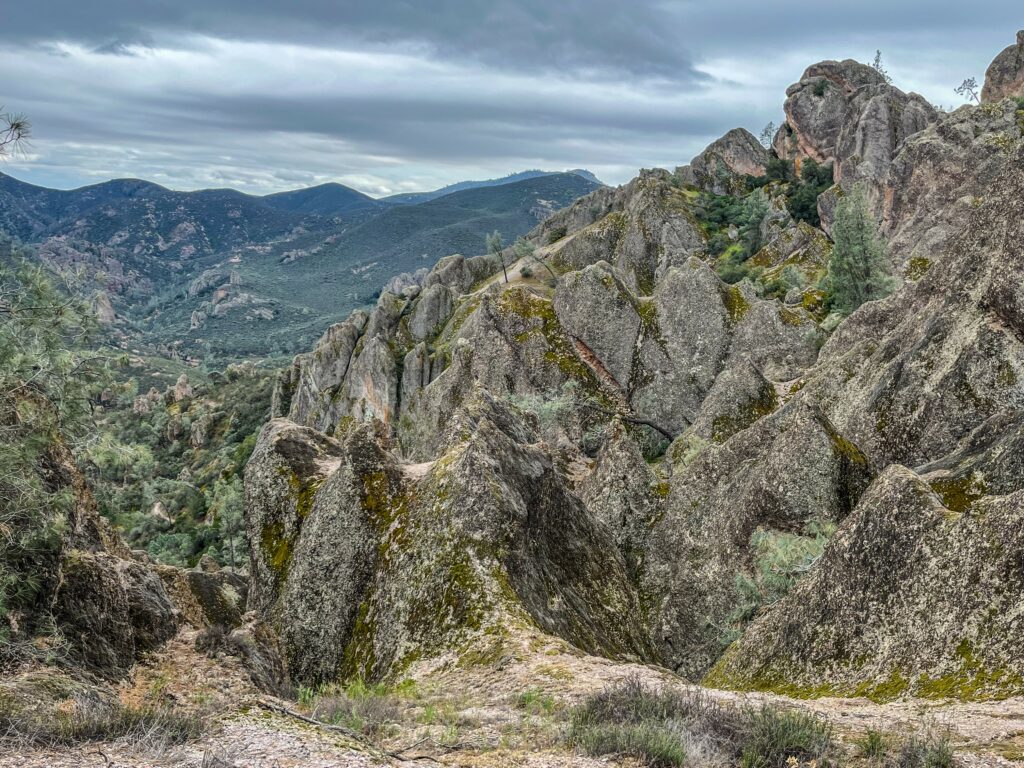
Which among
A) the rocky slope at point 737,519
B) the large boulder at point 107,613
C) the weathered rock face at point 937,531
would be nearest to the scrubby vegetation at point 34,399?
the large boulder at point 107,613

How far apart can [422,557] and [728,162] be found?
13835 centimetres

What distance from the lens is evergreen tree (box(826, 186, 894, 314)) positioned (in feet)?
191

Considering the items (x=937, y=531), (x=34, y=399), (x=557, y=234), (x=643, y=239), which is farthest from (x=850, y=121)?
(x=34, y=399)

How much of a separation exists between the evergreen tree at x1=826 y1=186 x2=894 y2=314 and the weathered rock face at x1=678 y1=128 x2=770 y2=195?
2862 inches

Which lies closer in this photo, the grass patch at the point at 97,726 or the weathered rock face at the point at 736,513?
the grass patch at the point at 97,726

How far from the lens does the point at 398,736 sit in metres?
10.3

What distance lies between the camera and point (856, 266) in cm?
5953

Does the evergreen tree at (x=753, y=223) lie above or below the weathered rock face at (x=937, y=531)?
above

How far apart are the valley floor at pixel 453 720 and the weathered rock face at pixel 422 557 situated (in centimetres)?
195

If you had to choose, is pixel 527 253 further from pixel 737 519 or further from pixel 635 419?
pixel 737 519

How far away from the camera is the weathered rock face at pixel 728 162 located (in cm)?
13138

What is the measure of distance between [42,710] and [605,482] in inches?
884

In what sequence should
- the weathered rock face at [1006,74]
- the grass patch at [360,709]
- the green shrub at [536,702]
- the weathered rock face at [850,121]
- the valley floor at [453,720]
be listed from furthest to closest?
the weathered rock face at [850,121], the weathered rock face at [1006,74], the green shrub at [536,702], the grass patch at [360,709], the valley floor at [453,720]

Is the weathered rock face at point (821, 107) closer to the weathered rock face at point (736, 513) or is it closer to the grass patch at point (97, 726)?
the weathered rock face at point (736, 513)
